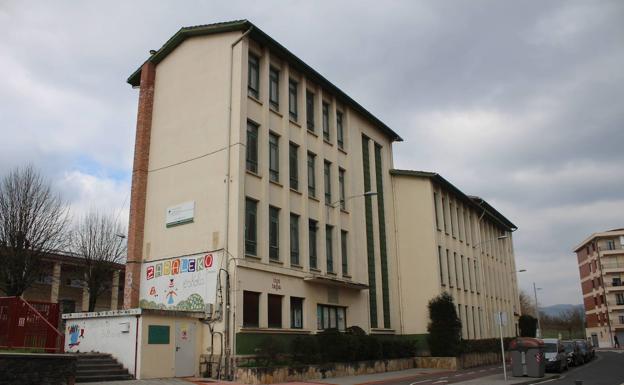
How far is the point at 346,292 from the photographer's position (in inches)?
1168

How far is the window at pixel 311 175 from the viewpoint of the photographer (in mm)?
29125

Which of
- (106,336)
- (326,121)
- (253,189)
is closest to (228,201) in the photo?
(253,189)

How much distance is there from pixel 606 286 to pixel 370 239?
70155mm

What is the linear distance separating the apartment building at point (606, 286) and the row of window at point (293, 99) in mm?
72589

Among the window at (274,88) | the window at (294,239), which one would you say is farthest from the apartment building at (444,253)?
the window at (274,88)

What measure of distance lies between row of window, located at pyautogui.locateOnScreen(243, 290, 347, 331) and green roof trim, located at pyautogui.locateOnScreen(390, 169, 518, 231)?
39.6ft

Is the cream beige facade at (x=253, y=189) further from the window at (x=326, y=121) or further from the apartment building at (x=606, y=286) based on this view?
the apartment building at (x=606, y=286)

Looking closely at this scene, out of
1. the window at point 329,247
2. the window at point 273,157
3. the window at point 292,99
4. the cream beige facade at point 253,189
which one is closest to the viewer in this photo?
the cream beige facade at point 253,189

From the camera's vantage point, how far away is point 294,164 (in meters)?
28.1

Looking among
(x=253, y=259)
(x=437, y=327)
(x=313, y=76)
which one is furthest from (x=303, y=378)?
(x=313, y=76)

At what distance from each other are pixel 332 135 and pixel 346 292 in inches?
342

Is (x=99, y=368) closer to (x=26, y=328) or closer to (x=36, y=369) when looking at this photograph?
(x=26, y=328)

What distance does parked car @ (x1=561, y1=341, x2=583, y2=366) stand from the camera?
34.0 m

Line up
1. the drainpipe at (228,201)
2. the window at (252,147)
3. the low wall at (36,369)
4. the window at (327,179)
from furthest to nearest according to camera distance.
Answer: the window at (327,179) < the window at (252,147) < the drainpipe at (228,201) < the low wall at (36,369)
